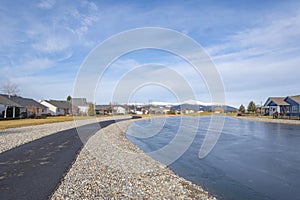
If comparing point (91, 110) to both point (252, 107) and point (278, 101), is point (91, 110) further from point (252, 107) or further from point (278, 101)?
point (252, 107)

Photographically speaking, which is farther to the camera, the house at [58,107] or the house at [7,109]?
the house at [58,107]

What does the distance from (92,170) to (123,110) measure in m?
75.5

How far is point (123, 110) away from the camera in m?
82.4

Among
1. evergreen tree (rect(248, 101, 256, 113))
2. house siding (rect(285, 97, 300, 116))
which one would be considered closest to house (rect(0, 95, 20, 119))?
house siding (rect(285, 97, 300, 116))

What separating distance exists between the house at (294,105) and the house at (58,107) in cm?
5177

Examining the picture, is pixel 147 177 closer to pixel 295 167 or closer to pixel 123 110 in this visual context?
pixel 295 167

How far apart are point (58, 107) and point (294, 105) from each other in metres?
52.2

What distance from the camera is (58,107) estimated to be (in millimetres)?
58562

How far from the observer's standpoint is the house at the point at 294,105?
129ft

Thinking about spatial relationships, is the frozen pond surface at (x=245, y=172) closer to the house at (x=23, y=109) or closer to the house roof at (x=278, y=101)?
the house at (x=23, y=109)

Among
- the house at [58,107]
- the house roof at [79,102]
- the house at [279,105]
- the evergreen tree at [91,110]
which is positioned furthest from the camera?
the house roof at [79,102]

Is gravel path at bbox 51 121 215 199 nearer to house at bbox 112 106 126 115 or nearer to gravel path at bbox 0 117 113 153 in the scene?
gravel path at bbox 0 117 113 153

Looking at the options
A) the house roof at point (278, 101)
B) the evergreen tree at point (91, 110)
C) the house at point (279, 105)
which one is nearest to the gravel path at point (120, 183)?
the house at point (279, 105)

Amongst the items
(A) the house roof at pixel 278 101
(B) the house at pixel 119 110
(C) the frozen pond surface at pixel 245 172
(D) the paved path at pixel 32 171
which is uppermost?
(A) the house roof at pixel 278 101
